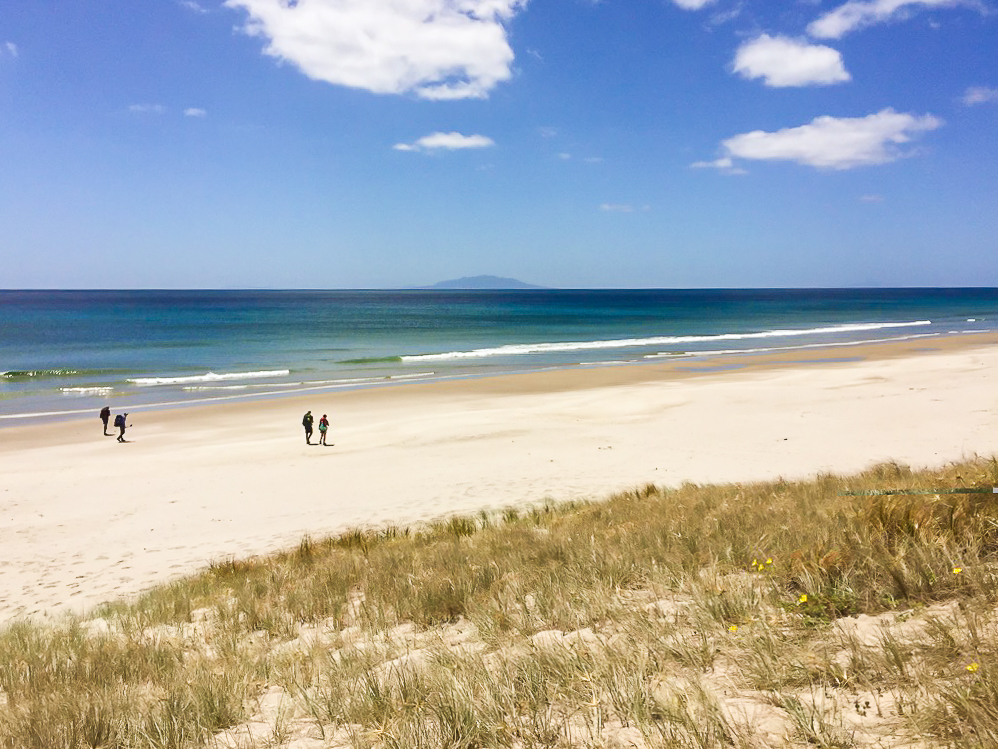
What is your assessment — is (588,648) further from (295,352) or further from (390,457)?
(295,352)

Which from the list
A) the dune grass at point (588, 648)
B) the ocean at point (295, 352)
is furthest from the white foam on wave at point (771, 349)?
the dune grass at point (588, 648)

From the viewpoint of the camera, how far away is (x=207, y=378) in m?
38.5

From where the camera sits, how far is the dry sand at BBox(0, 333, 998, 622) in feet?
37.7

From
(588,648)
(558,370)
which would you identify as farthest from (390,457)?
(558,370)

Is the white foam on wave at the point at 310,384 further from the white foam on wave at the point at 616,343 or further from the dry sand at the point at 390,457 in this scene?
the white foam on wave at the point at 616,343

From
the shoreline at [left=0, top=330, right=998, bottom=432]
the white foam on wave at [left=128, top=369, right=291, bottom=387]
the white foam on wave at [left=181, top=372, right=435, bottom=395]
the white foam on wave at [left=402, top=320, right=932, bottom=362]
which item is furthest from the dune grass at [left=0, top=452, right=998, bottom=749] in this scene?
the white foam on wave at [left=402, top=320, right=932, bottom=362]

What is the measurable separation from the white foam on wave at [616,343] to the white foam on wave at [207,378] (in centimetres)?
1104

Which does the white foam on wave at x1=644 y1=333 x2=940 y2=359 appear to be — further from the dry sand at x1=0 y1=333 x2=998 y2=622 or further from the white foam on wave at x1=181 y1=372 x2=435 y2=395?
the white foam on wave at x1=181 y1=372 x2=435 y2=395

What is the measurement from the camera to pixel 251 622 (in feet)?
19.7

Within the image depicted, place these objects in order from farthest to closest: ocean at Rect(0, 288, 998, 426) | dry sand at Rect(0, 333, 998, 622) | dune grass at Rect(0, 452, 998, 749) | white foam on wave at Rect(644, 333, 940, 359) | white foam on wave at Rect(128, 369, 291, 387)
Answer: white foam on wave at Rect(644, 333, 940, 359) < white foam on wave at Rect(128, 369, 291, 387) < ocean at Rect(0, 288, 998, 426) < dry sand at Rect(0, 333, 998, 622) < dune grass at Rect(0, 452, 998, 749)

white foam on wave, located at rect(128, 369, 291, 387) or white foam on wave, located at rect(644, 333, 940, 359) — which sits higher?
white foam on wave, located at rect(644, 333, 940, 359)

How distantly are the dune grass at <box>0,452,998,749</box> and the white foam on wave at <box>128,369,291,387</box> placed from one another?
32.9 m

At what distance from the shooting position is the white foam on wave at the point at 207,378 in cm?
3709

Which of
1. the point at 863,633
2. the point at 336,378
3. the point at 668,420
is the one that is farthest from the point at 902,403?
the point at 336,378
